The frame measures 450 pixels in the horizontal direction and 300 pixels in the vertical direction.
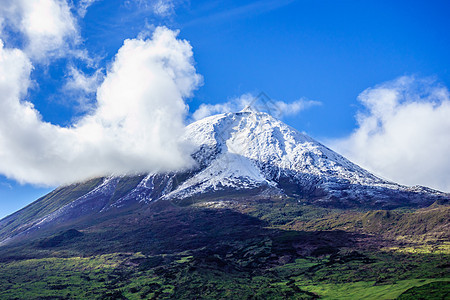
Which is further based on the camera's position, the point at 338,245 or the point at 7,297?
the point at 338,245

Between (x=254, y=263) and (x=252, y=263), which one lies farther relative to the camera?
(x=252, y=263)

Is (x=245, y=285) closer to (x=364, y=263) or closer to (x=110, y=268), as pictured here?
(x=364, y=263)

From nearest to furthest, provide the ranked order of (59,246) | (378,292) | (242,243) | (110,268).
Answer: (378,292)
(110,268)
(242,243)
(59,246)

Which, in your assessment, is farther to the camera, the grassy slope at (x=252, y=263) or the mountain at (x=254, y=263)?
the grassy slope at (x=252, y=263)

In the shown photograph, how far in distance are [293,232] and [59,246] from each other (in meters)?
138

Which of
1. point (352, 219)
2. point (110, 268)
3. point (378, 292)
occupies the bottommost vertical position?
point (378, 292)

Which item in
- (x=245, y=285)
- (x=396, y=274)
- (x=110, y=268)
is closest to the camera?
(x=396, y=274)

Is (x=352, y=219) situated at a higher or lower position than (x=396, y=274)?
higher

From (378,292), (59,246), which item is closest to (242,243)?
(378,292)

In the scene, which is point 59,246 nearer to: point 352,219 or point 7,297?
point 7,297

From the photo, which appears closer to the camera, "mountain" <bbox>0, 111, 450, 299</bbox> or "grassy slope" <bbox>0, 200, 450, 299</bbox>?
"mountain" <bbox>0, 111, 450, 299</bbox>

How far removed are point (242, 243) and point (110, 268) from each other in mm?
64608

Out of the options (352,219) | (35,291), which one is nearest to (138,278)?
(35,291)

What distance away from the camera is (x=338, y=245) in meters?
148
